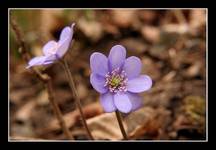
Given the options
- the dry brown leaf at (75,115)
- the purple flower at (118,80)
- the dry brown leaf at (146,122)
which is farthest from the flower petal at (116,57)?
the dry brown leaf at (75,115)

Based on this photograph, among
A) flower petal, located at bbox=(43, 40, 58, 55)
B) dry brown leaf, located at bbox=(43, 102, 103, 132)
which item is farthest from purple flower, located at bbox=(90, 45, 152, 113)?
dry brown leaf, located at bbox=(43, 102, 103, 132)

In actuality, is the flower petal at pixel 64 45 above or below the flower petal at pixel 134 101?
above

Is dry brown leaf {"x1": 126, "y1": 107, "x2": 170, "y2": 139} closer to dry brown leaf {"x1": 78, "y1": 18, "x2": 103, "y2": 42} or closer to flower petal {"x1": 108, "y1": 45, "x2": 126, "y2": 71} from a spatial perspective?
flower petal {"x1": 108, "y1": 45, "x2": 126, "y2": 71}

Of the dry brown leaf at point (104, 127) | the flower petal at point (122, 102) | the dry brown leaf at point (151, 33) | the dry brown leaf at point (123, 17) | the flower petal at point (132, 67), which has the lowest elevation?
the dry brown leaf at point (104, 127)

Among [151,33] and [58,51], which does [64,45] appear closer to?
[58,51]

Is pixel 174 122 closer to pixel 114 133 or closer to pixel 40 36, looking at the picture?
pixel 114 133

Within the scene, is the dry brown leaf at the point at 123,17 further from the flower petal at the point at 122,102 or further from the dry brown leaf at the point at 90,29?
the flower petal at the point at 122,102
